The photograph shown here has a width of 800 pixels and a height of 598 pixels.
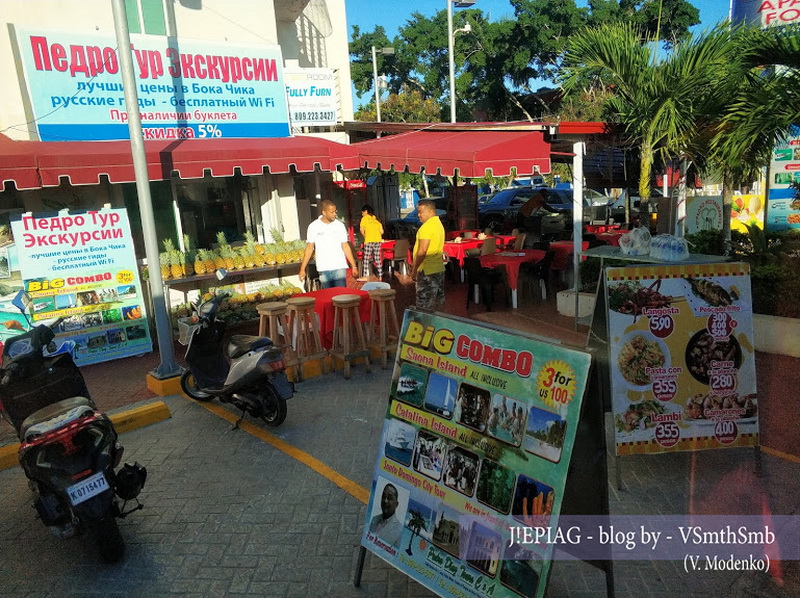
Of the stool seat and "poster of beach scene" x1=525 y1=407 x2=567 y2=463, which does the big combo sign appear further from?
→ "poster of beach scene" x1=525 y1=407 x2=567 y2=463

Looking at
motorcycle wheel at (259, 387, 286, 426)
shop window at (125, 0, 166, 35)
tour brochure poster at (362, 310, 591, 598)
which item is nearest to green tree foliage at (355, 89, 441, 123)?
shop window at (125, 0, 166, 35)

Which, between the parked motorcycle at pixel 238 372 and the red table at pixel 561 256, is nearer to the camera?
the parked motorcycle at pixel 238 372

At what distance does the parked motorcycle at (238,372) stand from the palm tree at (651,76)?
18.7ft

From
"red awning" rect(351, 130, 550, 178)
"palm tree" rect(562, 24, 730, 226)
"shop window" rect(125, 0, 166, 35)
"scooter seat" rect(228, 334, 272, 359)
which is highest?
"shop window" rect(125, 0, 166, 35)

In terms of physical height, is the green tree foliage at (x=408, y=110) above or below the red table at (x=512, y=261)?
above

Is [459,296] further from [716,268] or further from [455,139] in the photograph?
[716,268]

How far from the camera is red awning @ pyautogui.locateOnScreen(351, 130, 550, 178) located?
8.50 meters

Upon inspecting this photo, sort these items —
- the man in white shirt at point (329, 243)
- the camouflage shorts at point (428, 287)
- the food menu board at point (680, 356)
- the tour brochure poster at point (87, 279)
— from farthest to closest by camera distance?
the man in white shirt at point (329, 243) → the camouflage shorts at point (428, 287) → the tour brochure poster at point (87, 279) → the food menu board at point (680, 356)

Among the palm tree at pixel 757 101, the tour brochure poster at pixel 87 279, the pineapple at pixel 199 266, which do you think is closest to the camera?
the palm tree at pixel 757 101

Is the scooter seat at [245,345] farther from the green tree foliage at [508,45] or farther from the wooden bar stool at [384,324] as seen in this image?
the green tree foliage at [508,45]

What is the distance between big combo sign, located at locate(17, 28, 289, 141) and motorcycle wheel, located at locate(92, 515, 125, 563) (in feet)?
20.3

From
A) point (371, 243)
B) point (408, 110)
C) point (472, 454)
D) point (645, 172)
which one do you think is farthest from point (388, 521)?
point (408, 110)

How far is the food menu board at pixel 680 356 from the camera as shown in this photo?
411 centimetres

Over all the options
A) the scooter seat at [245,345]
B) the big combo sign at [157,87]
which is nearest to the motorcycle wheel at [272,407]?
the scooter seat at [245,345]
